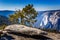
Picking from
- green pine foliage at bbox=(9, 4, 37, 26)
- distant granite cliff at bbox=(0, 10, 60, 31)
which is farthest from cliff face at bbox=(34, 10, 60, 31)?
green pine foliage at bbox=(9, 4, 37, 26)

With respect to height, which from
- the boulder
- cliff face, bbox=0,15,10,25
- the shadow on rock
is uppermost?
cliff face, bbox=0,15,10,25

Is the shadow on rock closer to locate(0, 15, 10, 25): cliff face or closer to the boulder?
the boulder

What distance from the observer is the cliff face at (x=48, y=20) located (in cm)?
1060

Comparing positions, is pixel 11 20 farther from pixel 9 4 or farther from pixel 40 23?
pixel 40 23

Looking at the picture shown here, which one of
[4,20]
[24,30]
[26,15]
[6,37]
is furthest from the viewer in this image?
[4,20]

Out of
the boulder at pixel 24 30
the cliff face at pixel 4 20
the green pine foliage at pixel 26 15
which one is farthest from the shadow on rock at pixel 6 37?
the cliff face at pixel 4 20

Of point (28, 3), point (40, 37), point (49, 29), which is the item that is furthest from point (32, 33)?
point (28, 3)

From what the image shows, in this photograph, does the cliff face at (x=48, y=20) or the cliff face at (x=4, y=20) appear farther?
the cliff face at (x=4, y=20)

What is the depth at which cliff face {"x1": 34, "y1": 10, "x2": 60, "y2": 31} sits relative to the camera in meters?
10.6

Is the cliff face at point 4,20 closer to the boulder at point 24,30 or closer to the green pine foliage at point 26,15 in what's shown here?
the green pine foliage at point 26,15

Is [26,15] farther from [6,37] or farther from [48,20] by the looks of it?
[6,37]

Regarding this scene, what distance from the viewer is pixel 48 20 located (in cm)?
1073

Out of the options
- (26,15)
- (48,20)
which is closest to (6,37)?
(26,15)

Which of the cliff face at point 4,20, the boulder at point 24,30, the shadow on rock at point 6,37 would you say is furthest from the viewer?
the cliff face at point 4,20
